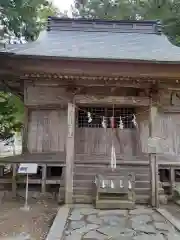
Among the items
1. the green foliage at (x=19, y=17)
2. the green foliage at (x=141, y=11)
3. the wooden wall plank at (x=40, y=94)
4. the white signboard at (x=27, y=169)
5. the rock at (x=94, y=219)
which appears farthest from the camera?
the green foliage at (x=141, y=11)

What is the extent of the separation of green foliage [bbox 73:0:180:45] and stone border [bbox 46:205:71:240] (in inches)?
426

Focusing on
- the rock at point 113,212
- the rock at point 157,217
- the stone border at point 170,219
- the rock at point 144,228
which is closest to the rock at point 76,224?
the rock at point 113,212

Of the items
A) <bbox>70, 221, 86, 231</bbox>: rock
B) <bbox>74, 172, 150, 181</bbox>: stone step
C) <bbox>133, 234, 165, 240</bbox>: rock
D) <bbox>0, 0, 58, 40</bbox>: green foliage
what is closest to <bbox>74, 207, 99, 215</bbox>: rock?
<bbox>70, 221, 86, 231</bbox>: rock

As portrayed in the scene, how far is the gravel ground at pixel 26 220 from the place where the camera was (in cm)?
442

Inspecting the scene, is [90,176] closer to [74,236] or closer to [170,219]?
[170,219]

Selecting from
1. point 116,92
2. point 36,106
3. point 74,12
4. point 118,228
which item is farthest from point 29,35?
point 74,12

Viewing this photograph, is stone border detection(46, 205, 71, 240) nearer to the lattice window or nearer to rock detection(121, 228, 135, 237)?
rock detection(121, 228, 135, 237)

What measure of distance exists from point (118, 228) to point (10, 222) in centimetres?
220

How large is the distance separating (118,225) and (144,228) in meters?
0.48

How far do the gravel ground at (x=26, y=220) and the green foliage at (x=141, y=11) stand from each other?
10828 mm

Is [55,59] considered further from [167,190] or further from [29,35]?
[29,35]

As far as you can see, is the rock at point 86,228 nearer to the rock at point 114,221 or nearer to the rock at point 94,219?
the rock at point 94,219

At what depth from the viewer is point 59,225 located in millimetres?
4605

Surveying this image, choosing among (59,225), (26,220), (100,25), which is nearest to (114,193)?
(59,225)
